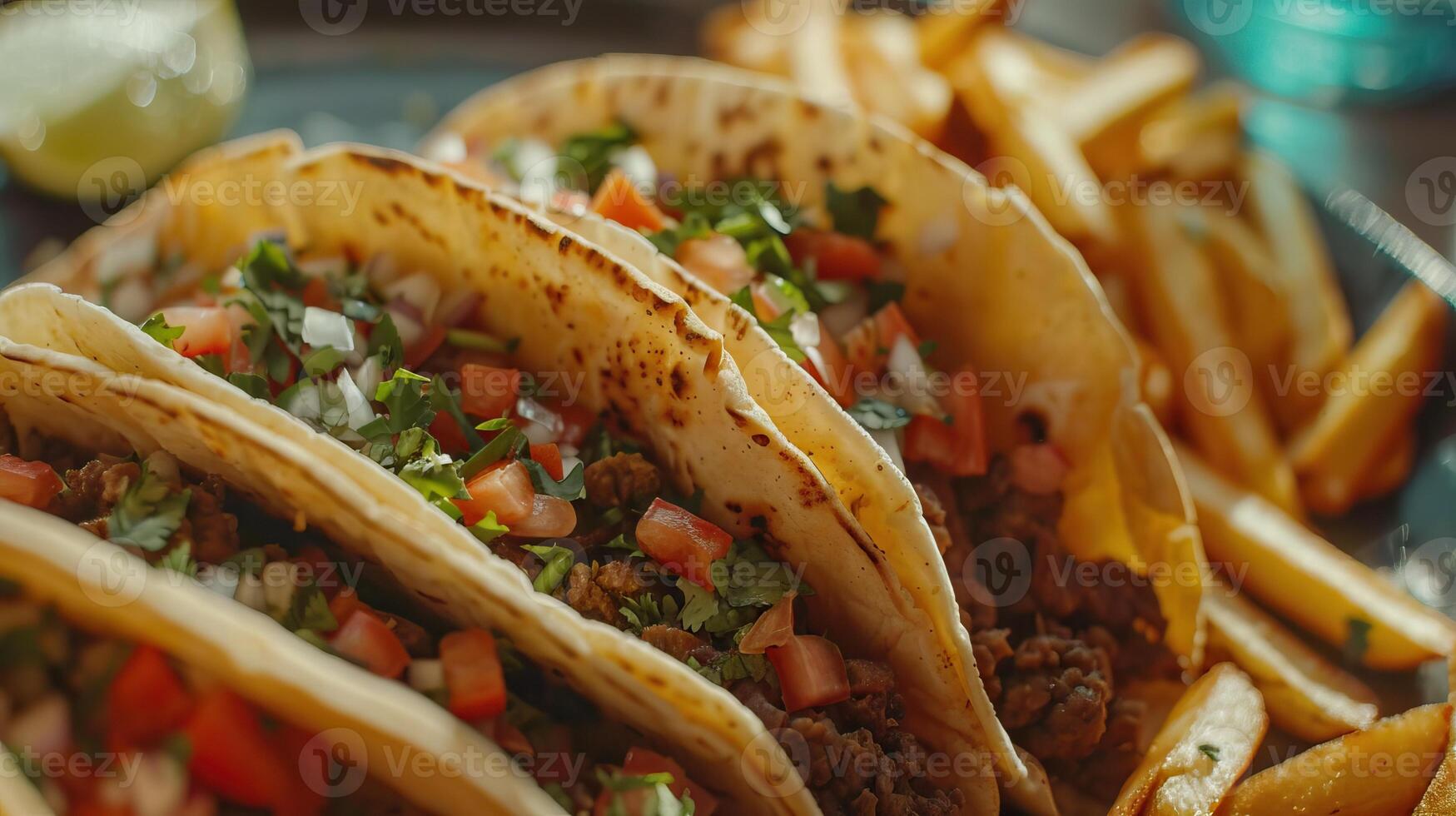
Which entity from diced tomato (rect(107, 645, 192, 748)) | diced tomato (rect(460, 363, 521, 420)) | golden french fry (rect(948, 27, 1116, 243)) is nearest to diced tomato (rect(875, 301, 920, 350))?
golden french fry (rect(948, 27, 1116, 243))

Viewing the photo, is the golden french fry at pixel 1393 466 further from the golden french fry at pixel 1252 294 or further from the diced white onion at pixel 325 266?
the diced white onion at pixel 325 266

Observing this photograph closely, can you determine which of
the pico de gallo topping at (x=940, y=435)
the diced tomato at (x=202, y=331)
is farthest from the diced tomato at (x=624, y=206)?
the diced tomato at (x=202, y=331)

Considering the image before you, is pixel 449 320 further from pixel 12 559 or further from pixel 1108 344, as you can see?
pixel 1108 344

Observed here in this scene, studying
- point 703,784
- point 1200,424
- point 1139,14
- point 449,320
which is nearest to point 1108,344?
point 1200,424

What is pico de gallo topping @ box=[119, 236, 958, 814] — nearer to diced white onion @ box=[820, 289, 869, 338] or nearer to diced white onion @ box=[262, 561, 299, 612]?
diced white onion @ box=[262, 561, 299, 612]

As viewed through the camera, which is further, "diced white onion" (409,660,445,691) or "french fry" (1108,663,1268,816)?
"french fry" (1108,663,1268,816)
